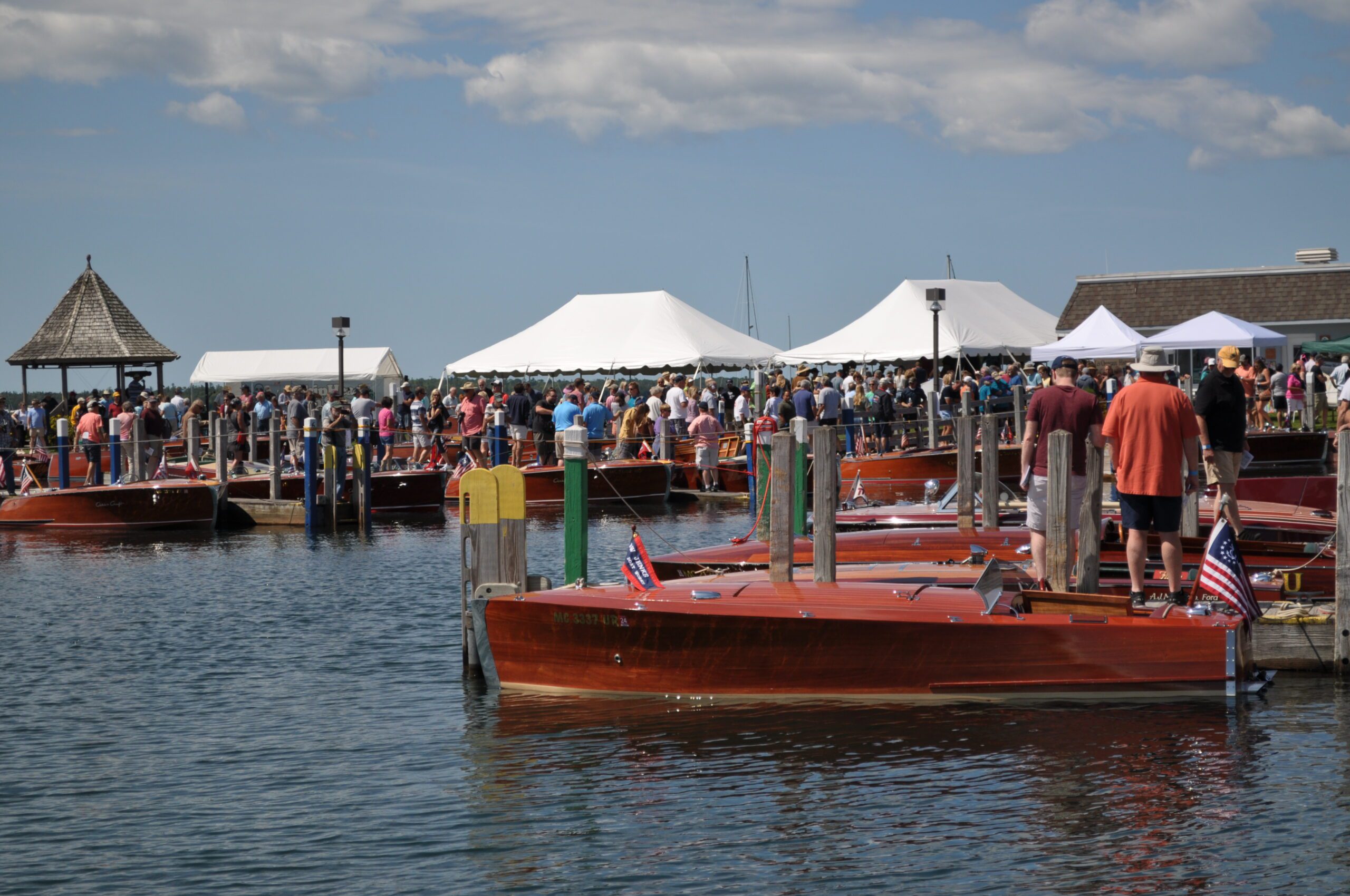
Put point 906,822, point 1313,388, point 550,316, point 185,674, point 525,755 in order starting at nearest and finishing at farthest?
point 906,822
point 525,755
point 185,674
point 1313,388
point 550,316

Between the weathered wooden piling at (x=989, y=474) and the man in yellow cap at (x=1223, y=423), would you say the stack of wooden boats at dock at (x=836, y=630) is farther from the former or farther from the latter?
the weathered wooden piling at (x=989, y=474)

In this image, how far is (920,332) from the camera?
35688mm

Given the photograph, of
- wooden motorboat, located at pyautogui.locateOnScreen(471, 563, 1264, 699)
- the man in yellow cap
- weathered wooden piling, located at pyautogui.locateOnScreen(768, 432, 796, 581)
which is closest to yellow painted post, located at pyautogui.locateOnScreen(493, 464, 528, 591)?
wooden motorboat, located at pyautogui.locateOnScreen(471, 563, 1264, 699)

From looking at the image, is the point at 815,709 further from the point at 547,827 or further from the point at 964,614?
the point at 547,827

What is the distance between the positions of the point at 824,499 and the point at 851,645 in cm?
122

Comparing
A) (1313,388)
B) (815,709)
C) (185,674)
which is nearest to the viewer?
(815,709)

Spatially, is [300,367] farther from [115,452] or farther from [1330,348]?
[1330,348]

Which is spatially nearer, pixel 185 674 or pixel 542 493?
pixel 185 674

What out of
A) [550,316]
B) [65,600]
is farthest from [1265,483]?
[550,316]

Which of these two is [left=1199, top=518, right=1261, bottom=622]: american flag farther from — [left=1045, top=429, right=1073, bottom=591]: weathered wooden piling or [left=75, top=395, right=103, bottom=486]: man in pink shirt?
[left=75, top=395, right=103, bottom=486]: man in pink shirt

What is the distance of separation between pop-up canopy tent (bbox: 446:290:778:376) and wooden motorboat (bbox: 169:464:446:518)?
962 cm

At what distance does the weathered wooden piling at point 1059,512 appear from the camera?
33.7 feet

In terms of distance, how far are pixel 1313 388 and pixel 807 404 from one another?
1078 cm

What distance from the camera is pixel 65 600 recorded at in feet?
52.7
